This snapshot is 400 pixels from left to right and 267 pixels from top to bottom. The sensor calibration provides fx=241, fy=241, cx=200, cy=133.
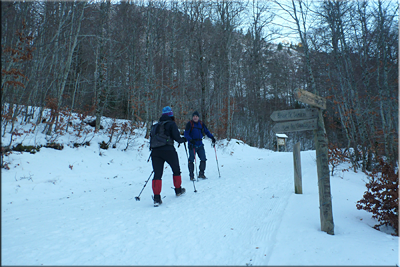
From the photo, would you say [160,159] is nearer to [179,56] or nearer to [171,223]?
[171,223]

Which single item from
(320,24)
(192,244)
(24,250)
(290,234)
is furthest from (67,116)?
(320,24)

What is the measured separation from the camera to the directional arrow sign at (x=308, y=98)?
3633mm

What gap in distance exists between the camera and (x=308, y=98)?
3.69m

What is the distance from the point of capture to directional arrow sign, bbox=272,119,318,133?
384 cm

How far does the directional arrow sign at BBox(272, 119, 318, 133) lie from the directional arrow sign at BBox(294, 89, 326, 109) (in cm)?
26

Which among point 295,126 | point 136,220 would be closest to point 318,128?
point 295,126

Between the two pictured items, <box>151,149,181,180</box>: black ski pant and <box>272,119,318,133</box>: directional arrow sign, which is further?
<box>151,149,181,180</box>: black ski pant

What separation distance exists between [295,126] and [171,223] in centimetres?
259

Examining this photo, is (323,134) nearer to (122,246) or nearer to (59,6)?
(122,246)

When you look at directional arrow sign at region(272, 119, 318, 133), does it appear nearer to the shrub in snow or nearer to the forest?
the shrub in snow

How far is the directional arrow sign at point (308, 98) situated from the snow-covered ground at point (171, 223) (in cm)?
195

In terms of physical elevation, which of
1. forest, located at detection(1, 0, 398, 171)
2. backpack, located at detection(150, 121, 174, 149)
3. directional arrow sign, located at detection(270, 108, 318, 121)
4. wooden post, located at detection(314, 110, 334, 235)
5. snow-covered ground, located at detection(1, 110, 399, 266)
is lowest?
snow-covered ground, located at detection(1, 110, 399, 266)

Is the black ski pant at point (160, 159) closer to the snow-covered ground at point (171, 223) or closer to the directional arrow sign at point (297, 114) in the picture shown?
the snow-covered ground at point (171, 223)

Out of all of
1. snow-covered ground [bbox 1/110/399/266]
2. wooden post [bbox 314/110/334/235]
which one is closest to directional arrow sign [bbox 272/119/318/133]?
wooden post [bbox 314/110/334/235]
